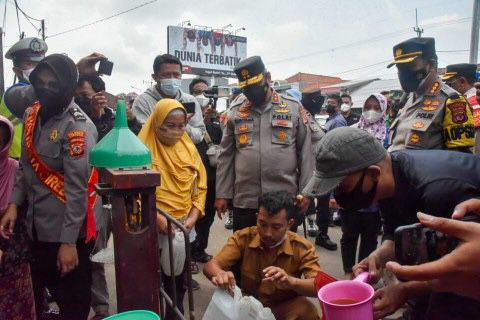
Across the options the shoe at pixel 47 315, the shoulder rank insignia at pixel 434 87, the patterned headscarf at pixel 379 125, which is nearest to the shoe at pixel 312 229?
the patterned headscarf at pixel 379 125

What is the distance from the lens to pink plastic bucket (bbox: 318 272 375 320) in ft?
4.17

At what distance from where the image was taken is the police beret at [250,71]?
291cm

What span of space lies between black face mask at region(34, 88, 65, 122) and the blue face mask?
1.29 metres

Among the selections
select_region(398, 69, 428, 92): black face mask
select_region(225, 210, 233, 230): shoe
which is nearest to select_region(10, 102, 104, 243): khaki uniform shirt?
select_region(398, 69, 428, 92): black face mask

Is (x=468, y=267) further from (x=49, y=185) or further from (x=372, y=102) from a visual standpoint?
(x=372, y=102)

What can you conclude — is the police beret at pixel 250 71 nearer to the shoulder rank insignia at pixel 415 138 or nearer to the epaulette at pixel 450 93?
the shoulder rank insignia at pixel 415 138

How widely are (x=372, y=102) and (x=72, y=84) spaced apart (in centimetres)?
350

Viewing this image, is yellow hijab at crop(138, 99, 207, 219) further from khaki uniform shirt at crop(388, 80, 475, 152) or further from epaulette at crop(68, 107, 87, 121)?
khaki uniform shirt at crop(388, 80, 475, 152)

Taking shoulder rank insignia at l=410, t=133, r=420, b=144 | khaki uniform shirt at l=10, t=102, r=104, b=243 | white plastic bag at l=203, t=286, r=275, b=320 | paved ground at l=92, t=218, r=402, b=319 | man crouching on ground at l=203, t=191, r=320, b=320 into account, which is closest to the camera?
white plastic bag at l=203, t=286, r=275, b=320

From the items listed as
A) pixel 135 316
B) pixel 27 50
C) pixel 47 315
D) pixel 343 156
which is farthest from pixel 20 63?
pixel 343 156

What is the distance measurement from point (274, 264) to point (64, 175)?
1253 millimetres

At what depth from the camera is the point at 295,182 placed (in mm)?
3006

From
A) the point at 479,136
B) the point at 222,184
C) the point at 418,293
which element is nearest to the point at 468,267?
the point at 418,293

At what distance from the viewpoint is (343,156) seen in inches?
57.8
